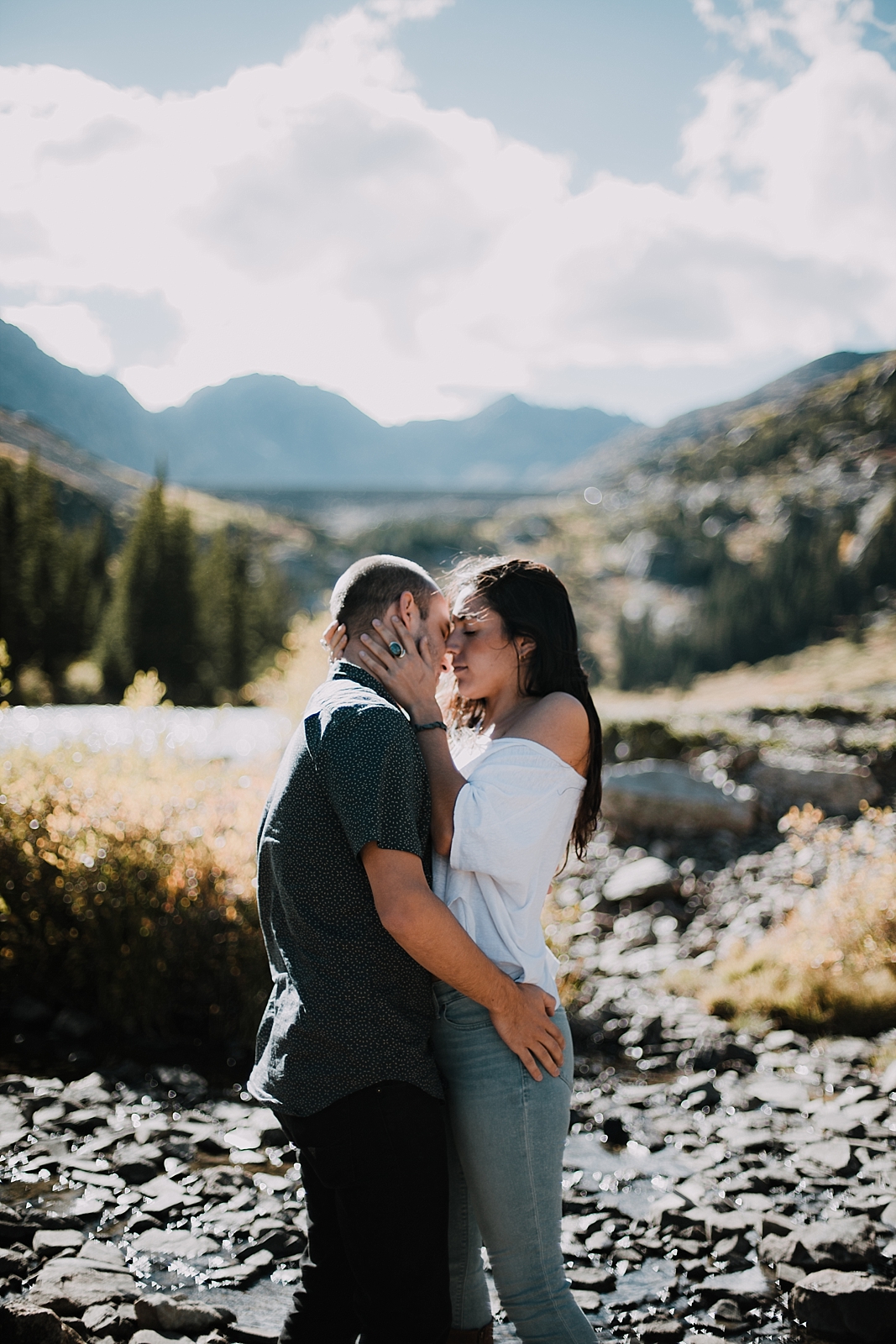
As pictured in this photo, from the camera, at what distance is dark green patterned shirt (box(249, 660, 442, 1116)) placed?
2.08m

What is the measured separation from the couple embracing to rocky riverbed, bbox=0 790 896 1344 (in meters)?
1.68

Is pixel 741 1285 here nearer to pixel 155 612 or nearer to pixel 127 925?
pixel 127 925

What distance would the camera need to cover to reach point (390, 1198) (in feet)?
6.93

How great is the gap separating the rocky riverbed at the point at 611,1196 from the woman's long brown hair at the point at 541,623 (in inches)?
107

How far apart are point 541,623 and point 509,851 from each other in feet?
2.49

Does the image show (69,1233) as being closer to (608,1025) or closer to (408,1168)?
(408,1168)

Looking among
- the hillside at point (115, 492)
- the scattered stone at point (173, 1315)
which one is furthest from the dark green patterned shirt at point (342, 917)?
the hillside at point (115, 492)

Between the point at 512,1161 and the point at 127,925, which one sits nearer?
the point at 512,1161

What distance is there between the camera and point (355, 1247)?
7.07 feet

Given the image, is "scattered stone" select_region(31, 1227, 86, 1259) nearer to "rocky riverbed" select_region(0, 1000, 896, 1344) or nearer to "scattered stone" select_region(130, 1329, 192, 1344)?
"rocky riverbed" select_region(0, 1000, 896, 1344)

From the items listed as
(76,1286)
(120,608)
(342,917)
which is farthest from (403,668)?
(120,608)

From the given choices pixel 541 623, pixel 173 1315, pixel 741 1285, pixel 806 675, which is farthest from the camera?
pixel 806 675

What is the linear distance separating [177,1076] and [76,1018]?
1046mm

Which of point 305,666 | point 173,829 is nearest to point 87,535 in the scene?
point 305,666
